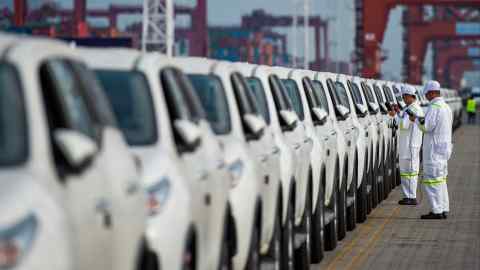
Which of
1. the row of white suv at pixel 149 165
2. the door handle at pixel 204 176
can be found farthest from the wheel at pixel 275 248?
the door handle at pixel 204 176

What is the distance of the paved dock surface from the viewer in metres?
15.8

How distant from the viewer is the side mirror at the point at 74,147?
6641 millimetres

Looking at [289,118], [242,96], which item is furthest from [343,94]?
[242,96]

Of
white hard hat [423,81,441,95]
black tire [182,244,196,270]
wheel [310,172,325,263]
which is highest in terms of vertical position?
white hard hat [423,81,441,95]

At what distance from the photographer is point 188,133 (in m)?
9.13

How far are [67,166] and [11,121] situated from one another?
0.47 m

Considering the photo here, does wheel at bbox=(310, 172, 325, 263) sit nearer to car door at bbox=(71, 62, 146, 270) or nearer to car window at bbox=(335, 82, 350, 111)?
car window at bbox=(335, 82, 350, 111)

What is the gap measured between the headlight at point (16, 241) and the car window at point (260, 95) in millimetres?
7555

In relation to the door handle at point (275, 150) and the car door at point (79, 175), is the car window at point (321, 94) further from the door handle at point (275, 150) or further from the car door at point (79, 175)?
the car door at point (79, 175)

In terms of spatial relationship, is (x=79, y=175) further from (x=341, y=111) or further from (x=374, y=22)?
(x=374, y=22)

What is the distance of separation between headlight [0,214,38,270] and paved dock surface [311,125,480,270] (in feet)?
30.9

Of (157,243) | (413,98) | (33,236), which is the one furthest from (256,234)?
(413,98)

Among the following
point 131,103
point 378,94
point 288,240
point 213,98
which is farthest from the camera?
point 378,94

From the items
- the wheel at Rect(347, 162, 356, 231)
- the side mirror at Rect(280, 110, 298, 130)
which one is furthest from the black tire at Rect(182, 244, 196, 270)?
the wheel at Rect(347, 162, 356, 231)
